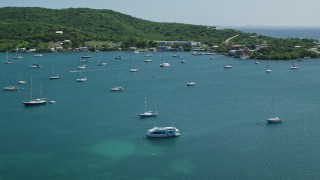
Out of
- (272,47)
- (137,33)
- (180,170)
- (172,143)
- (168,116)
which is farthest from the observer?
(137,33)

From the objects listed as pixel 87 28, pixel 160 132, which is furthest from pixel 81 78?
pixel 87 28

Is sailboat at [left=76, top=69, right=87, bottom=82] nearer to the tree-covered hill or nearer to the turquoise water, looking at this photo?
the turquoise water

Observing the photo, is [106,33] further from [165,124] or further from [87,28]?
[165,124]

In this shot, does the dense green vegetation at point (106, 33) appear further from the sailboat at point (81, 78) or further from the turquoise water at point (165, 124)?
the sailboat at point (81, 78)

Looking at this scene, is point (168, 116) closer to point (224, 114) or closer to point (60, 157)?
point (224, 114)

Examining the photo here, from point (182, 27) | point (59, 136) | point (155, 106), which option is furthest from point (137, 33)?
point (59, 136)

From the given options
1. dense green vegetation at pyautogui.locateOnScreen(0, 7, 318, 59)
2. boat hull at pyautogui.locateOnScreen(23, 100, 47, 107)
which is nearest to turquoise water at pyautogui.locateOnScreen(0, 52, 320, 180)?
boat hull at pyautogui.locateOnScreen(23, 100, 47, 107)
